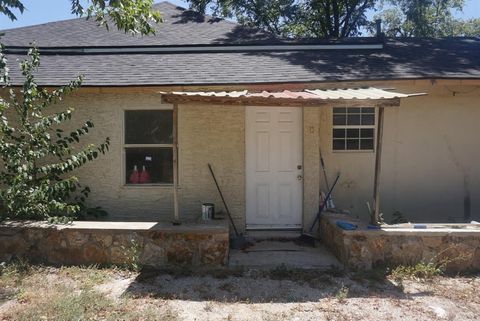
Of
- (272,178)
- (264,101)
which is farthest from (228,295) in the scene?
(272,178)

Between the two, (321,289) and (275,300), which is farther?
(321,289)

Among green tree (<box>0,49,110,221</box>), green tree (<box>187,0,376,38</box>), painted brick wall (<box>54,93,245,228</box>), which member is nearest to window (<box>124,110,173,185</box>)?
painted brick wall (<box>54,93,245,228</box>)

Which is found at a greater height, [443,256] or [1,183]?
[1,183]

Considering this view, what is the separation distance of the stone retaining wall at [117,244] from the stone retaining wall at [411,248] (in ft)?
6.00

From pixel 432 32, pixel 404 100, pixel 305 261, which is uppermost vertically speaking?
pixel 432 32

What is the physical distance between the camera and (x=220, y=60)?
30.8ft

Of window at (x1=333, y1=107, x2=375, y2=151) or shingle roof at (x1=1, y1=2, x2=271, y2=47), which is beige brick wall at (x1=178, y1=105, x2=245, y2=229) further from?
shingle roof at (x1=1, y1=2, x2=271, y2=47)

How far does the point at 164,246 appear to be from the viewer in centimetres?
648

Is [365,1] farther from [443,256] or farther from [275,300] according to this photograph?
[275,300]

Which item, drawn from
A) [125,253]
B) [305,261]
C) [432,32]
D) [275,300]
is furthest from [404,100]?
[432,32]

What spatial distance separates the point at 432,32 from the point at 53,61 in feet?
68.3

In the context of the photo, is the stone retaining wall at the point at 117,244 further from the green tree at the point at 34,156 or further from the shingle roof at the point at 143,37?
the shingle roof at the point at 143,37

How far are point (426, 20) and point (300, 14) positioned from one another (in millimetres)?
6714

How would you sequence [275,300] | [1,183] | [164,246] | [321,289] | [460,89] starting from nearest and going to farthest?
1. [275,300]
2. [321,289]
3. [164,246]
4. [1,183]
5. [460,89]
